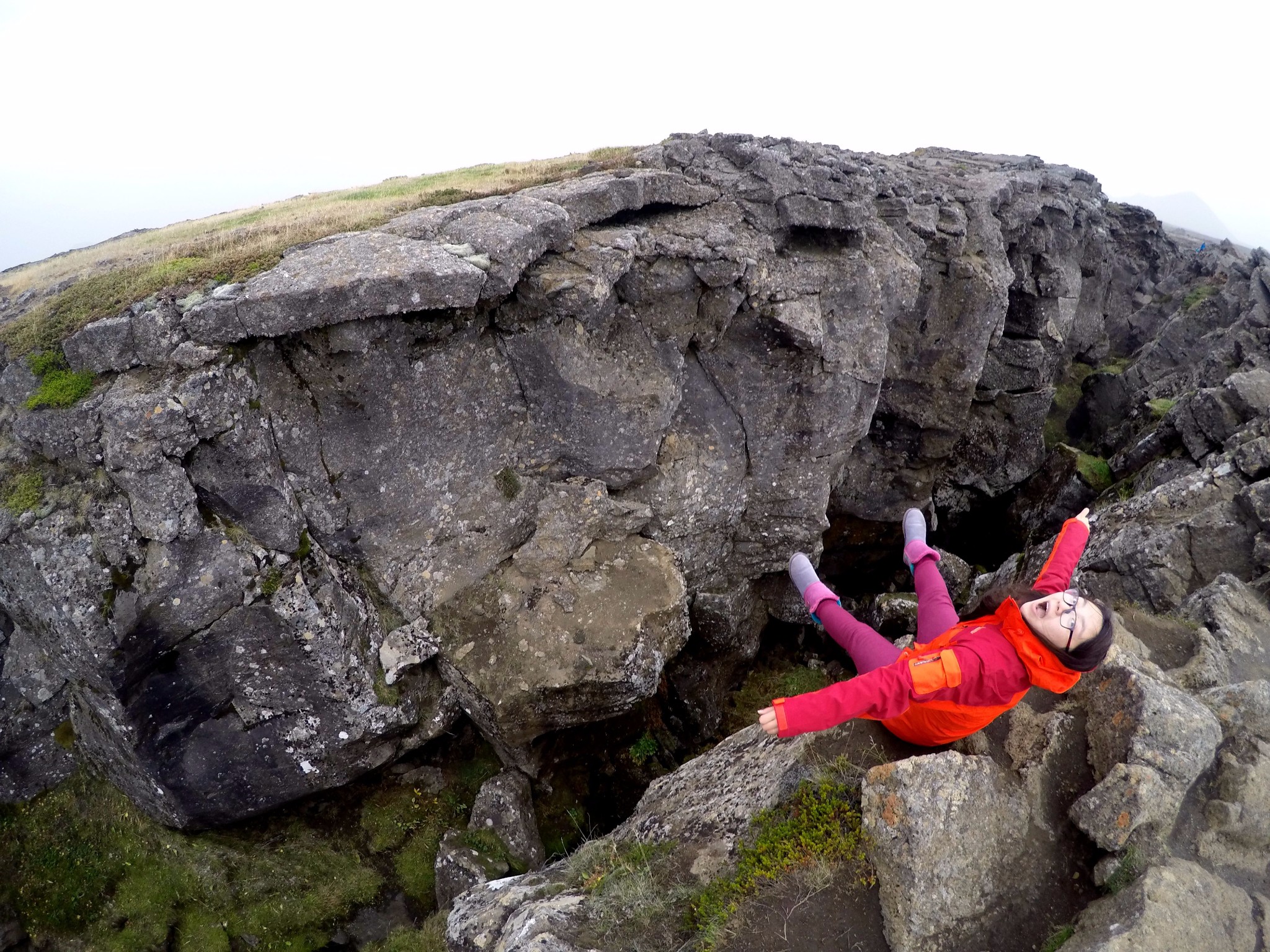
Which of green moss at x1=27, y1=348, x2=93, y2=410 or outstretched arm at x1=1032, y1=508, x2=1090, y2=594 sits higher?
green moss at x1=27, y1=348, x2=93, y2=410

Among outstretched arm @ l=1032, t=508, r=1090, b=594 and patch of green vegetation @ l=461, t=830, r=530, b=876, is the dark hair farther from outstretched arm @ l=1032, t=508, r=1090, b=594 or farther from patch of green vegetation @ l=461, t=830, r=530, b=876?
patch of green vegetation @ l=461, t=830, r=530, b=876

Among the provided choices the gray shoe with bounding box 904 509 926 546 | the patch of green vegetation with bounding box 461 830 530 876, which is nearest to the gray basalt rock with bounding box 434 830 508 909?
the patch of green vegetation with bounding box 461 830 530 876

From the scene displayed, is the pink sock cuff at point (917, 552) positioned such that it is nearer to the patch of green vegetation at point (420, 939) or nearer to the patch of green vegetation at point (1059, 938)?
the patch of green vegetation at point (1059, 938)

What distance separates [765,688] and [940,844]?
43.9 ft

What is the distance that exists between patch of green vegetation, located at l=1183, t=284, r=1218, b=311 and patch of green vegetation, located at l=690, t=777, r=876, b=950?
4190 centimetres

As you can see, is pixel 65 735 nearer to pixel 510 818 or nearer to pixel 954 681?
pixel 510 818

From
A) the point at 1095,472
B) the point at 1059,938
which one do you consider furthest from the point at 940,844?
the point at 1095,472

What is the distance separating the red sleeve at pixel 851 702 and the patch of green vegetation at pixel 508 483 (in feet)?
34.0

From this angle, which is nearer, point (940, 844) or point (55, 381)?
point (940, 844)

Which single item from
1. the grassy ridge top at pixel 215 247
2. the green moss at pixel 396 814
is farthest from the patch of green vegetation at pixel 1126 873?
the grassy ridge top at pixel 215 247

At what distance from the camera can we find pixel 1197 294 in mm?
38875

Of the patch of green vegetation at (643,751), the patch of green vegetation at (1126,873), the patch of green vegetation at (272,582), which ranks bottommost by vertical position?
the patch of green vegetation at (643,751)

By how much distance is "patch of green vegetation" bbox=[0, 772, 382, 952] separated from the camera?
13328 mm

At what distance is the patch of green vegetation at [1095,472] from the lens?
83.8ft
